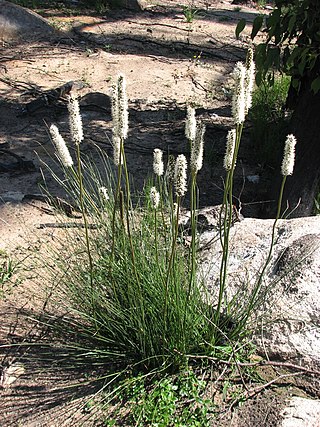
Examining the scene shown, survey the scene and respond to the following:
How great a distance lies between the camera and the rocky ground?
8.43 feet

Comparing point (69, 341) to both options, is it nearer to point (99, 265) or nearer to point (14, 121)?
point (99, 265)

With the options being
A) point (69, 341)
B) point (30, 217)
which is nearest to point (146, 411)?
point (69, 341)

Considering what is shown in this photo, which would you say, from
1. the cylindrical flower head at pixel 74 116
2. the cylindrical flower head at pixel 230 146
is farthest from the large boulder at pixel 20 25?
the cylindrical flower head at pixel 230 146

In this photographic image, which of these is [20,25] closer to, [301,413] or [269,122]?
[269,122]

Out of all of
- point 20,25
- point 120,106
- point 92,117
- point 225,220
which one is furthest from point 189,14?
point 120,106

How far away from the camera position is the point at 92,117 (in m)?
6.35

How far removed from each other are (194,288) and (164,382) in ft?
1.40

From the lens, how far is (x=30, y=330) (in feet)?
9.47

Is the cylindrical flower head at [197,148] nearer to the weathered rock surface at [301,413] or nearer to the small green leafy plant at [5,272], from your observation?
the weathered rock surface at [301,413]

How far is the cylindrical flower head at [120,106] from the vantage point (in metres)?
1.82

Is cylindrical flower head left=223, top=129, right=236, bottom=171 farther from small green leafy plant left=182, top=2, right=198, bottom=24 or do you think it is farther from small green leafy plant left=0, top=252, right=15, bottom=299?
small green leafy plant left=182, top=2, right=198, bottom=24

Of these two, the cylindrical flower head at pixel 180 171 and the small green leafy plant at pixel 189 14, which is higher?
the small green leafy plant at pixel 189 14

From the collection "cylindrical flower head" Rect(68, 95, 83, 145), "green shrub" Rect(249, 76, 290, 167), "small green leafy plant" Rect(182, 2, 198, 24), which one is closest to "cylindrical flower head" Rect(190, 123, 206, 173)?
"cylindrical flower head" Rect(68, 95, 83, 145)

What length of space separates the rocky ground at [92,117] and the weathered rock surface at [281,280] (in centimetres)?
22
